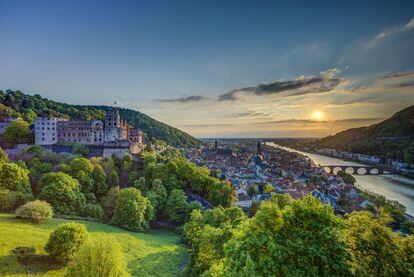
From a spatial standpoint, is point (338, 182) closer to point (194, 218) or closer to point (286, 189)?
point (286, 189)

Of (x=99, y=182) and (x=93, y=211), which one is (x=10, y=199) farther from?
(x=99, y=182)

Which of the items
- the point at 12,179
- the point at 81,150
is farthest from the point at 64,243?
the point at 81,150

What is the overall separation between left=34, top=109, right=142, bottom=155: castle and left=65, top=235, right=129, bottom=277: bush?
33.9 meters

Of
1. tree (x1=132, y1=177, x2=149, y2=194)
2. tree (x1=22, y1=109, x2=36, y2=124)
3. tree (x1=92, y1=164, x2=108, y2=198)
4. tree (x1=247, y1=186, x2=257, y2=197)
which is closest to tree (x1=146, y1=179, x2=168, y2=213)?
tree (x1=132, y1=177, x2=149, y2=194)

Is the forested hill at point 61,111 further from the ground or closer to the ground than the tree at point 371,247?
further from the ground

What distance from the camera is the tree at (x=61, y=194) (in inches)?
1007

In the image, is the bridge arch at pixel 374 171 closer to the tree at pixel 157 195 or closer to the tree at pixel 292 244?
the tree at pixel 157 195

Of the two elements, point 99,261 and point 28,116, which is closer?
point 99,261

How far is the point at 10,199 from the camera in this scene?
2294cm

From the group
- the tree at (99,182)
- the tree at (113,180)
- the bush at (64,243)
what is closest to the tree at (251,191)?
the tree at (113,180)

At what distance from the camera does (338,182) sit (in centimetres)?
6294

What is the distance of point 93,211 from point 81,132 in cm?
2820

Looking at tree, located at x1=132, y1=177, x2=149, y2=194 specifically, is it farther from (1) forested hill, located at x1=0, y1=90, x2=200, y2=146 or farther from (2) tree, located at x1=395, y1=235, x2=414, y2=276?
(1) forested hill, located at x1=0, y1=90, x2=200, y2=146

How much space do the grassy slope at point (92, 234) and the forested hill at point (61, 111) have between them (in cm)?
4627
